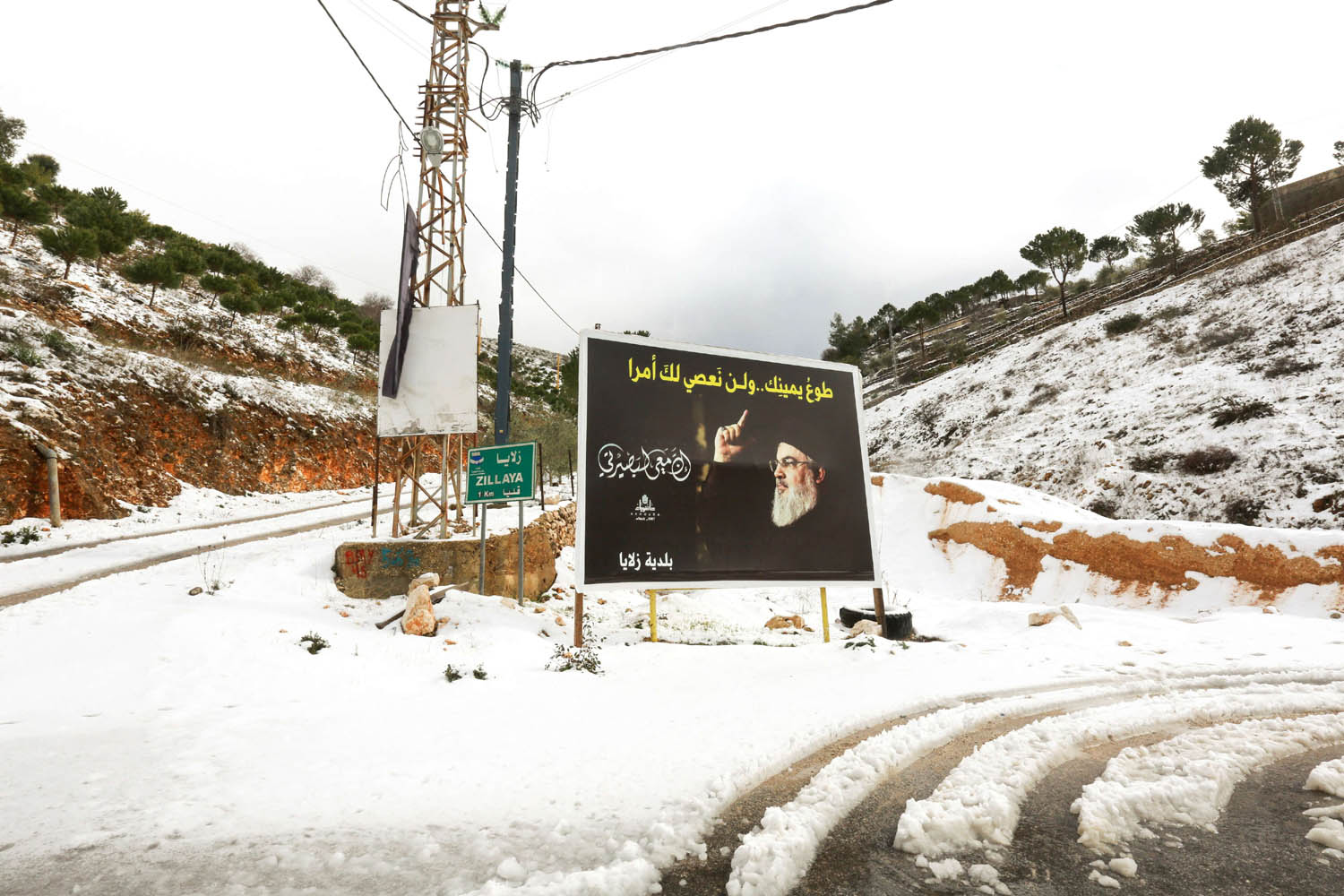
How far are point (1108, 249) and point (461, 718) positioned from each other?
217 ft

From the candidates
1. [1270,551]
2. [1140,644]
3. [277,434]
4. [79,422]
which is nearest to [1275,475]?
[1270,551]

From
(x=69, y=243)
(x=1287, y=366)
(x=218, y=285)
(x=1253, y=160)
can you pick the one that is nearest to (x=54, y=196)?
(x=218, y=285)

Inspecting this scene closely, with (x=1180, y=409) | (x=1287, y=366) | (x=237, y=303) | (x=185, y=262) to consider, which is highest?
(x=185, y=262)

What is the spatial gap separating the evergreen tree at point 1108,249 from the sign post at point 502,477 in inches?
2370

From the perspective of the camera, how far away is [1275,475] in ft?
50.2

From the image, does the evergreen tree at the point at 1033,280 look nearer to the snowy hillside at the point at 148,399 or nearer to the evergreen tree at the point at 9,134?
the snowy hillside at the point at 148,399

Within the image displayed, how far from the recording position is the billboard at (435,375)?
949 centimetres

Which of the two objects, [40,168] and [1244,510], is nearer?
[1244,510]

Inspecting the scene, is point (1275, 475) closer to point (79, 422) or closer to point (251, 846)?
point (251, 846)

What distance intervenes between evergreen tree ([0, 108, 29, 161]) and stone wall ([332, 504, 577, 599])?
2055 inches

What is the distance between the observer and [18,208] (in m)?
26.1

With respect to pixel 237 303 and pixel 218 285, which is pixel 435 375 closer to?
pixel 237 303

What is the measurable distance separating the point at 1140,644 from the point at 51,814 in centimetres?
1000

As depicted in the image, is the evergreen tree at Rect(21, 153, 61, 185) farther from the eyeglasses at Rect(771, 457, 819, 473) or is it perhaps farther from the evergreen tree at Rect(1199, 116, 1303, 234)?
the evergreen tree at Rect(1199, 116, 1303, 234)
